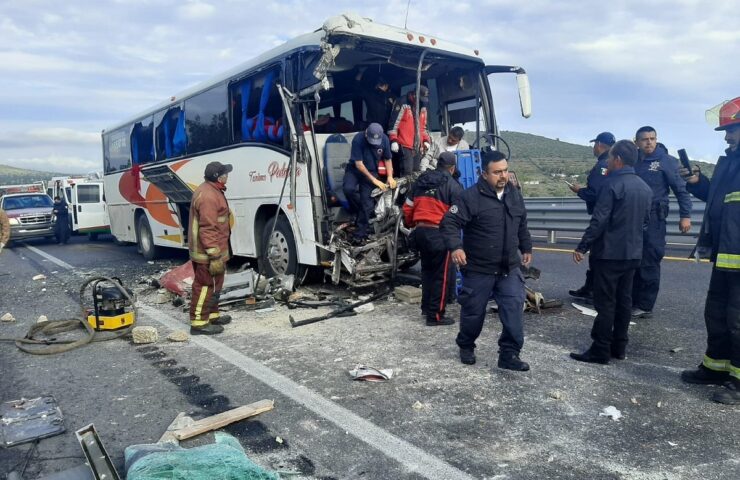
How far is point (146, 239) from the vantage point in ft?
41.9

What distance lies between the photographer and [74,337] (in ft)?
19.8

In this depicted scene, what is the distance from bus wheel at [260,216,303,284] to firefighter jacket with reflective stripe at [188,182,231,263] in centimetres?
159

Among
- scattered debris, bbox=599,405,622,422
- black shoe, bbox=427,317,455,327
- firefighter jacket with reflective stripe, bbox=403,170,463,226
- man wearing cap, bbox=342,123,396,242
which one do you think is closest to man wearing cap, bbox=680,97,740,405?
scattered debris, bbox=599,405,622,422

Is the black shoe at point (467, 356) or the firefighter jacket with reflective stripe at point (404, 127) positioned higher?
the firefighter jacket with reflective stripe at point (404, 127)

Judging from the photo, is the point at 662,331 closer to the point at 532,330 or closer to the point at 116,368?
the point at 532,330

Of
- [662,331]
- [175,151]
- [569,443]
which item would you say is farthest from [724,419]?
[175,151]

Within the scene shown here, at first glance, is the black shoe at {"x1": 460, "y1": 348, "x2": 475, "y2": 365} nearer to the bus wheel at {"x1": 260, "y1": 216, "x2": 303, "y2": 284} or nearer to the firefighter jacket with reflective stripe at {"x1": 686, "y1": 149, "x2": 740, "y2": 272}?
the firefighter jacket with reflective stripe at {"x1": 686, "y1": 149, "x2": 740, "y2": 272}

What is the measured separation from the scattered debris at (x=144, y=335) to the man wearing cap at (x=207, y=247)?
16.0 inches

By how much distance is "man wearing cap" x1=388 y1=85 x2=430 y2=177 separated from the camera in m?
7.25

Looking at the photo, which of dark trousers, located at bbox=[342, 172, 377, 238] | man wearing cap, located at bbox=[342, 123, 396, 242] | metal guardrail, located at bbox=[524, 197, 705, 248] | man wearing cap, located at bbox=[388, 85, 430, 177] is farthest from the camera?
metal guardrail, located at bbox=[524, 197, 705, 248]

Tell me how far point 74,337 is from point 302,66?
13.1ft

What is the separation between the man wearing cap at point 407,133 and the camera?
7.25m

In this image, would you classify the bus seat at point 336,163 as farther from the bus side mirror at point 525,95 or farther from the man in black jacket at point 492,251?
the man in black jacket at point 492,251

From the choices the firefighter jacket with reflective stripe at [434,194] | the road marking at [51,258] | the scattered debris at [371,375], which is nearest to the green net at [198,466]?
the scattered debris at [371,375]
